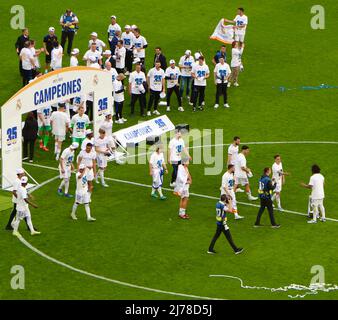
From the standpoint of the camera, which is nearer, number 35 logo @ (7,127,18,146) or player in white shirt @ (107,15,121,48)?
number 35 logo @ (7,127,18,146)

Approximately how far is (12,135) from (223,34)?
19.0 metres

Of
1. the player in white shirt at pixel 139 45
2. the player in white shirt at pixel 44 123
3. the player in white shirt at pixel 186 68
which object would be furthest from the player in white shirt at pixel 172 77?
the player in white shirt at pixel 44 123

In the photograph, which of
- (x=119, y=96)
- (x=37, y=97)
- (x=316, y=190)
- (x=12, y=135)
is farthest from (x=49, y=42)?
(x=316, y=190)

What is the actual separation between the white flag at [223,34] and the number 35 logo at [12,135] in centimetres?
1858

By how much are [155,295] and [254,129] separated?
1695cm

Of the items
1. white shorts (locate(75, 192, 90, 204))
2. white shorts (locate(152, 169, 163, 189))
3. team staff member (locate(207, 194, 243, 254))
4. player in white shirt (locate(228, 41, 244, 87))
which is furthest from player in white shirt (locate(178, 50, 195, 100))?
team staff member (locate(207, 194, 243, 254))

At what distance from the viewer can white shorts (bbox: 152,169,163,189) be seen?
1623 inches

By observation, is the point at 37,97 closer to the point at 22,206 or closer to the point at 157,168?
the point at 157,168

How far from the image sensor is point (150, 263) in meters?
36.2

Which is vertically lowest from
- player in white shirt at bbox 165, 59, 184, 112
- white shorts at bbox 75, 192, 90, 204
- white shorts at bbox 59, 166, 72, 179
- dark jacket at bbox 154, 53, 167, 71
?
white shorts at bbox 75, 192, 90, 204

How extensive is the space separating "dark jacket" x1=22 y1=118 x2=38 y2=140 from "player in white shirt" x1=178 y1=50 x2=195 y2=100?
961 centimetres

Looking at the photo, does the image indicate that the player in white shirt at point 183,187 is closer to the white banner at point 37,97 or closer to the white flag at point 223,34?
the white banner at point 37,97

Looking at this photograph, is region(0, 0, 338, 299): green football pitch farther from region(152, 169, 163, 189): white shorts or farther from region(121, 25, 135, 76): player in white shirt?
region(121, 25, 135, 76): player in white shirt

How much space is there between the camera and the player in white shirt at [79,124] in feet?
146
